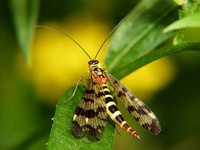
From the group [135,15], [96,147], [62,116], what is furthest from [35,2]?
[96,147]

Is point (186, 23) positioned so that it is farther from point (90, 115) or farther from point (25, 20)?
point (25, 20)

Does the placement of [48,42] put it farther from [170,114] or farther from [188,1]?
[188,1]

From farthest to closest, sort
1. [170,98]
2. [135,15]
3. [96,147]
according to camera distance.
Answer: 1. [170,98]
2. [135,15]
3. [96,147]

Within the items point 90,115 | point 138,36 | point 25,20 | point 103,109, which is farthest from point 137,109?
point 25,20

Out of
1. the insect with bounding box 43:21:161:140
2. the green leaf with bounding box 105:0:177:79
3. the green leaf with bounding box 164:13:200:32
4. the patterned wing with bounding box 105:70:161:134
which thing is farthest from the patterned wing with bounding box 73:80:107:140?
the green leaf with bounding box 164:13:200:32

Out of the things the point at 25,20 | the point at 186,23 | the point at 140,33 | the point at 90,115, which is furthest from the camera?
the point at 25,20
